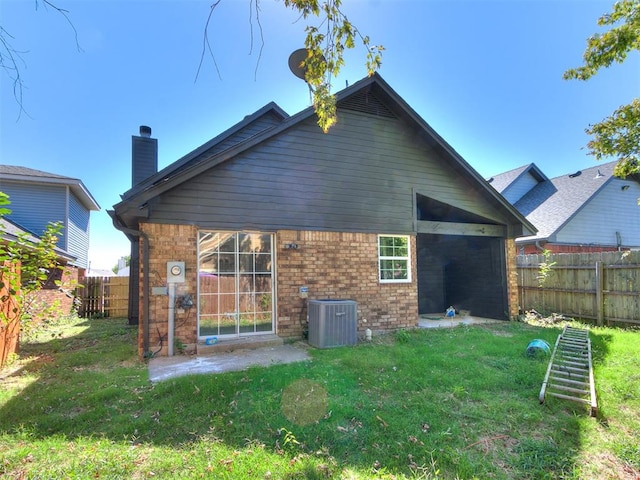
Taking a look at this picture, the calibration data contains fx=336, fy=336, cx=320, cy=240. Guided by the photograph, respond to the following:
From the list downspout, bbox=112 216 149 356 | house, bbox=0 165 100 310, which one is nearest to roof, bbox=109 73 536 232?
downspout, bbox=112 216 149 356

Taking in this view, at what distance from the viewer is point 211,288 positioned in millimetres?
7207

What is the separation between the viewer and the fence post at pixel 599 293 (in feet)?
30.6

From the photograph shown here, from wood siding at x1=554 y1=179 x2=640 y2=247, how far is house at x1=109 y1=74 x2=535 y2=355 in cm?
908

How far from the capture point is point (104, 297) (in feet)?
44.7

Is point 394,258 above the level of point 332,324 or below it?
above

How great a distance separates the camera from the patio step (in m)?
6.73

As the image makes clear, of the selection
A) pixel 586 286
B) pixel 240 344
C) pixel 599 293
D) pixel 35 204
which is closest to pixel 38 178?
pixel 35 204

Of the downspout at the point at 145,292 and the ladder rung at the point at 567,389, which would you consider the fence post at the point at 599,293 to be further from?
the downspout at the point at 145,292

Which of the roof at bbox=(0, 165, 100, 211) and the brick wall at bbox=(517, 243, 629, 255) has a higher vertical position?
the roof at bbox=(0, 165, 100, 211)

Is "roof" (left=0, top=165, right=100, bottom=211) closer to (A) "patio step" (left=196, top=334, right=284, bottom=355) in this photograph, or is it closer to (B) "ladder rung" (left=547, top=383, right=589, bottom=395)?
(A) "patio step" (left=196, top=334, right=284, bottom=355)

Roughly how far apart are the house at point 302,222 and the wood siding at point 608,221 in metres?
9.08

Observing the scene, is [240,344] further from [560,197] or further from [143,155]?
[560,197]

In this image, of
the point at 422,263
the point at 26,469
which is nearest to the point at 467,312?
the point at 422,263

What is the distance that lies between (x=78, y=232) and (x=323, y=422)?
18.0 metres
